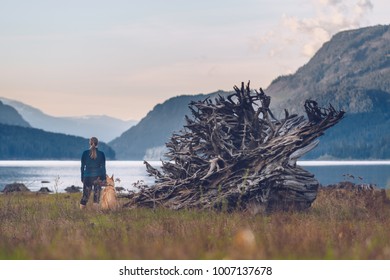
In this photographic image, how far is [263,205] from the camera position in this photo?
901 inches

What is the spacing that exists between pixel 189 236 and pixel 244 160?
8.86 metres

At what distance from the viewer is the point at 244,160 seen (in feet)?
77.6

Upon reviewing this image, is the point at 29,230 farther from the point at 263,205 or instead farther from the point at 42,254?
the point at 263,205

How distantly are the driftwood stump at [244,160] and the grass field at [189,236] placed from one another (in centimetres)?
104

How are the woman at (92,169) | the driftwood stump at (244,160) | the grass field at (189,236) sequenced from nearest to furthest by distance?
the grass field at (189,236) < the driftwood stump at (244,160) < the woman at (92,169)

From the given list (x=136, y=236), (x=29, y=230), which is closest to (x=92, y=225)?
(x=29, y=230)

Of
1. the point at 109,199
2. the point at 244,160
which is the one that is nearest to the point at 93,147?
the point at 109,199

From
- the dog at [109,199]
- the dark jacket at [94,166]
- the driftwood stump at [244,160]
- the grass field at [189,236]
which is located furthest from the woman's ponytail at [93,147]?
the driftwood stump at [244,160]

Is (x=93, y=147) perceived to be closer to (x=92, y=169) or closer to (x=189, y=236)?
(x=92, y=169)

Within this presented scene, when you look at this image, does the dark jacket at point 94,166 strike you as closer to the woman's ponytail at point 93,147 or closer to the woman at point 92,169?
the woman at point 92,169

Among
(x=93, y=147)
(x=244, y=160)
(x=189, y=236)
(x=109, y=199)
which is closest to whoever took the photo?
(x=189, y=236)

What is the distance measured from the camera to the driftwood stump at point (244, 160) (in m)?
23.1

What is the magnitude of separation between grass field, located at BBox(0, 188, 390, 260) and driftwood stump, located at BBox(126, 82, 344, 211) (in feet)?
3.41

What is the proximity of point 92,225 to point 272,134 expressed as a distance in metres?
7.47
